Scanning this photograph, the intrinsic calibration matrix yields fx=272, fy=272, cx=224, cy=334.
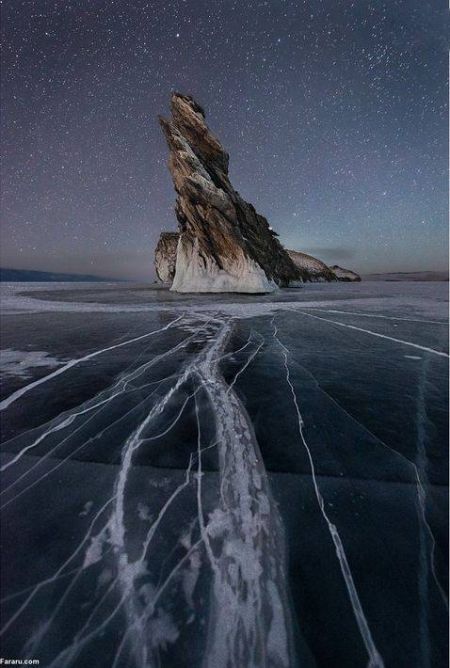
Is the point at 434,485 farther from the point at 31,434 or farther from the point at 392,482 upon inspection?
the point at 31,434

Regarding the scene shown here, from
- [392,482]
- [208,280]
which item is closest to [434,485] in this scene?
[392,482]

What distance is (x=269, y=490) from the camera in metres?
1.92

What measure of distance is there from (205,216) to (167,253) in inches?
1104

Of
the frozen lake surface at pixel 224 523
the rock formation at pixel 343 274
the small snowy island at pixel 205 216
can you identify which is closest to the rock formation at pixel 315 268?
the rock formation at pixel 343 274

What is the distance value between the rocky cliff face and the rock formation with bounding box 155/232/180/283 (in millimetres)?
21716

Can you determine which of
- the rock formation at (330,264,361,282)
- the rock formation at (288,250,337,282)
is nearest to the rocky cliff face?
the rock formation at (288,250,337,282)

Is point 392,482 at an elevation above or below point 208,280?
below

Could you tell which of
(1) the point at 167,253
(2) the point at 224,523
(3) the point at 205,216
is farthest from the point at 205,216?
(1) the point at 167,253

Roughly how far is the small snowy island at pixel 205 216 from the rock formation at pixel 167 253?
2157 centimetres

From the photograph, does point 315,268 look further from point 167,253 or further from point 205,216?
point 205,216

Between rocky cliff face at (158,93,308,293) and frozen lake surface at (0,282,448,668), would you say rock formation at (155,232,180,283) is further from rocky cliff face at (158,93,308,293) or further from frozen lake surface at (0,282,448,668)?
frozen lake surface at (0,282,448,668)

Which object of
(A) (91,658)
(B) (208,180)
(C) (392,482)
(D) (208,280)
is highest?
(B) (208,180)

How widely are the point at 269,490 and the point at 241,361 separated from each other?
280 cm

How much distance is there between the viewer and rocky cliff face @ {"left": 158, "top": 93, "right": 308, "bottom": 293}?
2369 centimetres
